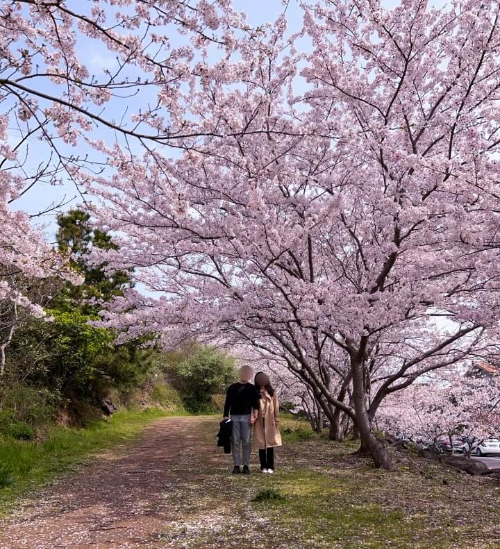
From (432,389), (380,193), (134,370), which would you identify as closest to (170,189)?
(380,193)

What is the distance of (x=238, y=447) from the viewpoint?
6551 millimetres

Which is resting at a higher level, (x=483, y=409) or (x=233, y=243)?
(x=233, y=243)

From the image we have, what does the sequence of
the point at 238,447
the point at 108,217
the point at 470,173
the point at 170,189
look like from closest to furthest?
the point at 170,189
the point at 470,173
the point at 238,447
the point at 108,217

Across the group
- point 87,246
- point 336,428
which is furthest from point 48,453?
point 87,246

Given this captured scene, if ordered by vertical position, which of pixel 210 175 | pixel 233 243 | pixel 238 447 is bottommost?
pixel 238 447

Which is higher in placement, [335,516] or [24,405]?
[24,405]

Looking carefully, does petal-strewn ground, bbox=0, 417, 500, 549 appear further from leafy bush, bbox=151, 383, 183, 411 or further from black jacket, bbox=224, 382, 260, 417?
leafy bush, bbox=151, 383, 183, 411

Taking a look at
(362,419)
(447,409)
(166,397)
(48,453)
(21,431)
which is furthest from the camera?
(166,397)

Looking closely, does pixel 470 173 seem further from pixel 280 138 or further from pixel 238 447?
pixel 238 447

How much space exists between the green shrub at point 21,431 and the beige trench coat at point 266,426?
467 centimetres

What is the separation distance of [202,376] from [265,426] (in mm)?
24183

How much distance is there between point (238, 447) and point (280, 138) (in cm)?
446

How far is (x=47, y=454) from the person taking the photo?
812cm

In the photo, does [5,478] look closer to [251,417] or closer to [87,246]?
[251,417]
